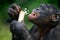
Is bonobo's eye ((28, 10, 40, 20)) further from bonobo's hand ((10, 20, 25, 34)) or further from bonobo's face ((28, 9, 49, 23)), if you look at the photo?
bonobo's hand ((10, 20, 25, 34))

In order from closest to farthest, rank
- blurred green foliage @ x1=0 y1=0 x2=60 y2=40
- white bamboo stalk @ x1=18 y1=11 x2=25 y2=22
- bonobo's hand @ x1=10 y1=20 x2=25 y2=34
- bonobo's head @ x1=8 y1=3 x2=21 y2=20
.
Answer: bonobo's hand @ x1=10 y1=20 x2=25 y2=34 → white bamboo stalk @ x1=18 y1=11 x2=25 y2=22 → bonobo's head @ x1=8 y1=3 x2=21 y2=20 → blurred green foliage @ x1=0 y1=0 x2=60 y2=40

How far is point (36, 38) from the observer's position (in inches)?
288

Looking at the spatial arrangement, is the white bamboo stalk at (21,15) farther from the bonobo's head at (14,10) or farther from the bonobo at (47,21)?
the bonobo at (47,21)

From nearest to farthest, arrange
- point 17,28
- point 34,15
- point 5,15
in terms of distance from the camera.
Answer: point 17,28
point 34,15
point 5,15

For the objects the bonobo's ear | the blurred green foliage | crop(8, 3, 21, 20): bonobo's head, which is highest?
the blurred green foliage

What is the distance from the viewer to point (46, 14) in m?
7.08

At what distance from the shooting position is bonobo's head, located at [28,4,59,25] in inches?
275

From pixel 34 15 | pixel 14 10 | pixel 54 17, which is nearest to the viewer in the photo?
pixel 34 15

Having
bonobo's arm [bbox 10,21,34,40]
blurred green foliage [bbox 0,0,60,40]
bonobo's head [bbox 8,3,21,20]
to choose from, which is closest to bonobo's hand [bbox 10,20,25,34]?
bonobo's arm [bbox 10,21,34,40]

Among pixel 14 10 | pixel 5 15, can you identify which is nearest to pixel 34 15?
pixel 14 10

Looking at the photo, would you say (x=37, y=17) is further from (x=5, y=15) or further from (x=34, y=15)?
(x=5, y=15)

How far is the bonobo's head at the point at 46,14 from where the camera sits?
22.9 feet

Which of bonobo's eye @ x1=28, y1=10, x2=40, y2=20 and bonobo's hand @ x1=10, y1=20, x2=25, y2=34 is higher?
bonobo's eye @ x1=28, y1=10, x2=40, y2=20

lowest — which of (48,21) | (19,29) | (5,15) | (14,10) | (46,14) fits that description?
(19,29)
